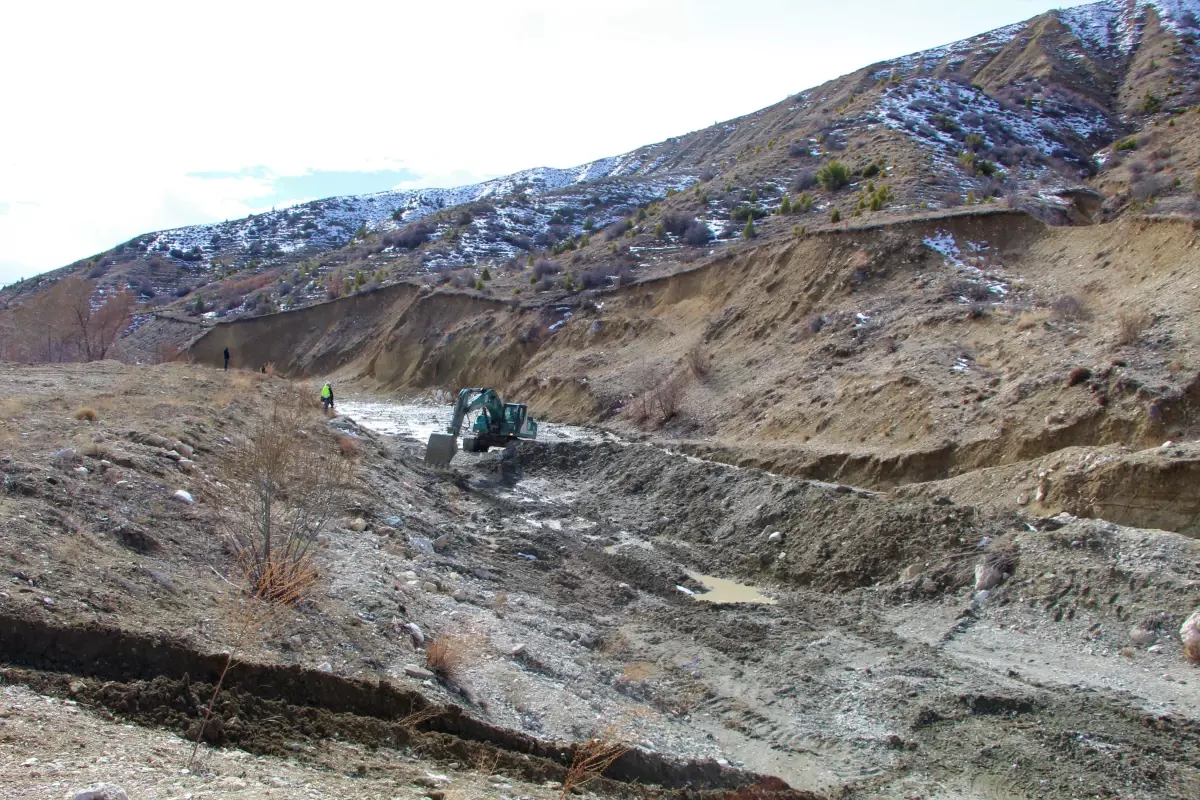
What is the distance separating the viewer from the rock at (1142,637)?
10.3 metres

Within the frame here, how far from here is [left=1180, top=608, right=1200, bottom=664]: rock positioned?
980 cm

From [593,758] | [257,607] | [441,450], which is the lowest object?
[593,758]

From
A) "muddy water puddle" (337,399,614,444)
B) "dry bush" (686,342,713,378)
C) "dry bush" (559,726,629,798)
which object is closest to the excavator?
"muddy water puddle" (337,399,614,444)

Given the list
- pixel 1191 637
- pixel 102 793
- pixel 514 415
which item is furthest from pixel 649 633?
pixel 514 415

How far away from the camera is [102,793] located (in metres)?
4.47

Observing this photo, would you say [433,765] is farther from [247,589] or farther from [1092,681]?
[1092,681]

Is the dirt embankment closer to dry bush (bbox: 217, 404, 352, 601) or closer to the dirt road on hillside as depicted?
the dirt road on hillside

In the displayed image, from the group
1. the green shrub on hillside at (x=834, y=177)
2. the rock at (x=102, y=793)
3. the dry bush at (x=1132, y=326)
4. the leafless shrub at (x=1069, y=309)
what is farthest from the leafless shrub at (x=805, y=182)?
the rock at (x=102, y=793)

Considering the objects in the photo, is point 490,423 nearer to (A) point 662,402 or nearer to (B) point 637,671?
(A) point 662,402

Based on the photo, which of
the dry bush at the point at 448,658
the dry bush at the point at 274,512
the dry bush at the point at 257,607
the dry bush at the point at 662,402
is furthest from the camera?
the dry bush at the point at 662,402

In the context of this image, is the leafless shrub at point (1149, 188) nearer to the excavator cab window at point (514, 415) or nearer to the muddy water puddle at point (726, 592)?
the excavator cab window at point (514, 415)

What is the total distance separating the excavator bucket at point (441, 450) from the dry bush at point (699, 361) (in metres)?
8.97

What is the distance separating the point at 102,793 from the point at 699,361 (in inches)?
986

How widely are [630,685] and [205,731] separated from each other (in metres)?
5.07
